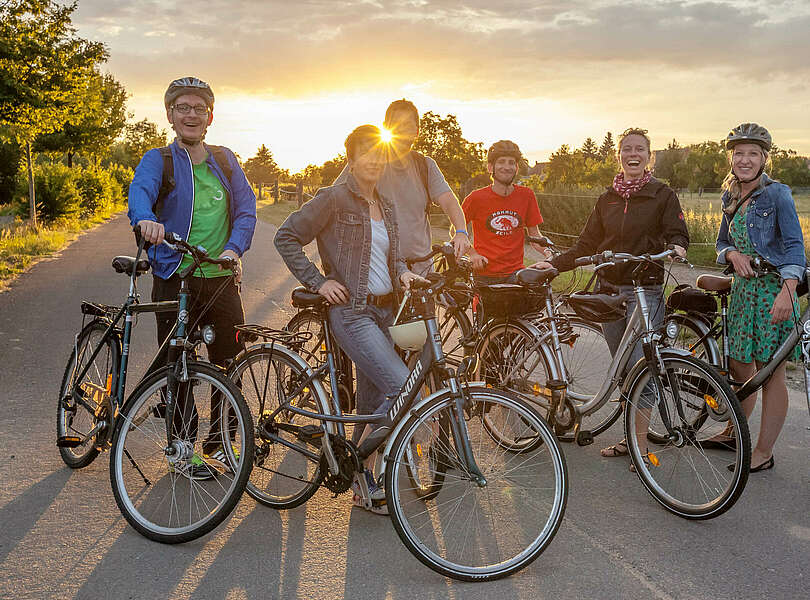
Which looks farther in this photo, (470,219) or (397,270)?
(470,219)

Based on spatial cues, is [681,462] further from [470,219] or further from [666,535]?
[470,219]

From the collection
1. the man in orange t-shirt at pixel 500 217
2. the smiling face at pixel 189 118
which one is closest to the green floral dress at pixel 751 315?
the man in orange t-shirt at pixel 500 217

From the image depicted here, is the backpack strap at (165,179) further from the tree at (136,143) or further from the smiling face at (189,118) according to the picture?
the tree at (136,143)

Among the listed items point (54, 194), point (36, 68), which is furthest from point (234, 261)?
point (54, 194)

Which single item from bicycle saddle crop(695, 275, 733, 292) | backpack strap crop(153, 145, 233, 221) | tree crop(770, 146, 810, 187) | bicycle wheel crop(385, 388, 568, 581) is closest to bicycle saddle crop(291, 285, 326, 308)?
bicycle wheel crop(385, 388, 568, 581)

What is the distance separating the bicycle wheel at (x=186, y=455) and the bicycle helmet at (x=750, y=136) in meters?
3.22

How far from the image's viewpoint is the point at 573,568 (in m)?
3.35

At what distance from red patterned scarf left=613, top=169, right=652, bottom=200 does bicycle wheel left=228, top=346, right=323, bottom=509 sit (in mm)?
2369

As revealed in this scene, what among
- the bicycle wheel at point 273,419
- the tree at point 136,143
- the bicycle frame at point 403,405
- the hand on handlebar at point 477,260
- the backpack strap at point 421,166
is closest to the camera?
the bicycle frame at point 403,405

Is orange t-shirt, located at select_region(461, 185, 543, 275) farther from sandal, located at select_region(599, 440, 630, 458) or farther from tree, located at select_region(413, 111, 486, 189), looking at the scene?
tree, located at select_region(413, 111, 486, 189)

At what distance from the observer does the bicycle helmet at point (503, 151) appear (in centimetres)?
557

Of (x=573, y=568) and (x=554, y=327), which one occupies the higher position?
(x=554, y=327)

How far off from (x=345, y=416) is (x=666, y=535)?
1.69 metres

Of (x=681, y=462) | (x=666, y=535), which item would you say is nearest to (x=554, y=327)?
(x=681, y=462)
